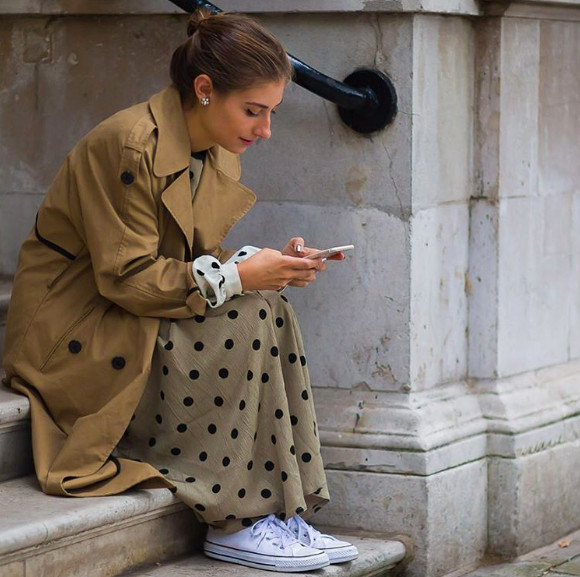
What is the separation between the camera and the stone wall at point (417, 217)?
4406 mm

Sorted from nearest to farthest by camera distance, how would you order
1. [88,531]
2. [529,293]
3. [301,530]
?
[88,531] → [301,530] → [529,293]

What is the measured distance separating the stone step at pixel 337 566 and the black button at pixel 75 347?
1.94 ft

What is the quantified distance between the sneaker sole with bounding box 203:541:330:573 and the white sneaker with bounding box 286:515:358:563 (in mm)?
60

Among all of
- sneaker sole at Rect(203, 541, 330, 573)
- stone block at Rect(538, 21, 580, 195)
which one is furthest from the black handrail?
sneaker sole at Rect(203, 541, 330, 573)

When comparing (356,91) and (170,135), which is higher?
(356,91)

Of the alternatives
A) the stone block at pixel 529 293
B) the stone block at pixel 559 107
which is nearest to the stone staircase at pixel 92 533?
the stone block at pixel 529 293

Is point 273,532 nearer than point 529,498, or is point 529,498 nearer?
point 273,532

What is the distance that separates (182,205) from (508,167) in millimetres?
1241

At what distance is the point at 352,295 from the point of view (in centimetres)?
447

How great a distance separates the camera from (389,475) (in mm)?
4441

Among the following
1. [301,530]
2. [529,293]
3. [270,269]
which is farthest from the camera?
[529,293]

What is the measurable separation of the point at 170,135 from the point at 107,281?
0.41 m

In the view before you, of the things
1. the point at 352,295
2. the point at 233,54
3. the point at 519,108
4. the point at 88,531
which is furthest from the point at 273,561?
the point at 519,108

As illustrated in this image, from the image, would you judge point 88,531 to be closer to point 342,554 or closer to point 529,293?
point 342,554
